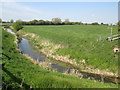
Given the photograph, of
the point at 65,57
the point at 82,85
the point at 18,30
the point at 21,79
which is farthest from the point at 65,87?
the point at 18,30

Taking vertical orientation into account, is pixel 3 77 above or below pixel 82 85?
above

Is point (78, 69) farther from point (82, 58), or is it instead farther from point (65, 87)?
point (65, 87)

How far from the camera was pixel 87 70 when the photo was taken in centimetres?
2300

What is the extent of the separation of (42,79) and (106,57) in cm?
1265

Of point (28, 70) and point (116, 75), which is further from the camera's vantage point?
point (116, 75)

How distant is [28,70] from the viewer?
1725 cm

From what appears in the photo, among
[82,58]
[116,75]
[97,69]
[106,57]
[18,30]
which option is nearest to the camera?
[116,75]

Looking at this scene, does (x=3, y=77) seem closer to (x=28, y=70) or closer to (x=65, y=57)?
(x=28, y=70)

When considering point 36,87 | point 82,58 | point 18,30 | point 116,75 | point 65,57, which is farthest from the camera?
point 18,30

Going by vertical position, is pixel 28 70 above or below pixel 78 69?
above

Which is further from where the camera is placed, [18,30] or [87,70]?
[18,30]

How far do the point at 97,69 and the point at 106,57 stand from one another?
2843 millimetres

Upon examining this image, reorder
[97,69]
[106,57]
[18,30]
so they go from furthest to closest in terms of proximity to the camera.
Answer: [18,30]
[106,57]
[97,69]

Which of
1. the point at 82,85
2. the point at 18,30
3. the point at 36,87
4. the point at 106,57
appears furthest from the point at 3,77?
the point at 18,30
